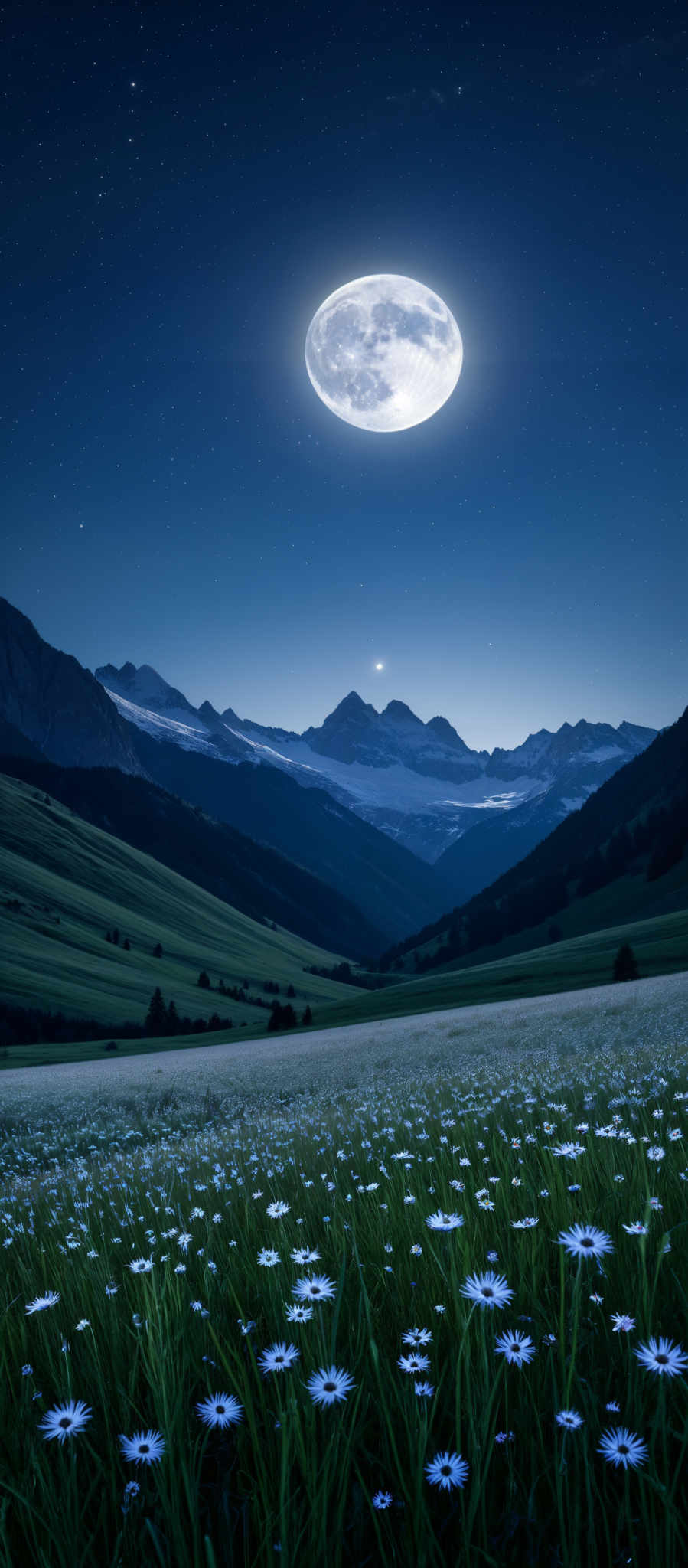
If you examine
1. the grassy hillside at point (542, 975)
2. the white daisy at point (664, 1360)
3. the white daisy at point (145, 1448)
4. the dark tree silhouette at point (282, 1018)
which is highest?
the white daisy at point (664, 1360)

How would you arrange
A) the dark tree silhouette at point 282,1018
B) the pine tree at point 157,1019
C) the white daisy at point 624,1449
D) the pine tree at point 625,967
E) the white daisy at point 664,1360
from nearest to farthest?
1. the white daisy at point 624,1449
2. the white daisy at point 664,1360
3. the pine tree at point 625,967
4. the dark tree silhouette at point 282,1018
5. the pine tree at point 157,1019

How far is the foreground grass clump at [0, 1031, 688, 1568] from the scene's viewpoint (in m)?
1.40

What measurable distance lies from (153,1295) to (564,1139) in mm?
3611

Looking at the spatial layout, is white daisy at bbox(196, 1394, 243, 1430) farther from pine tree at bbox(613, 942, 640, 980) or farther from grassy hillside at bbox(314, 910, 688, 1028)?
grassy hillside at bbox(314, 910, 688, 1028)

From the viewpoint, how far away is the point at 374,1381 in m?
1.91

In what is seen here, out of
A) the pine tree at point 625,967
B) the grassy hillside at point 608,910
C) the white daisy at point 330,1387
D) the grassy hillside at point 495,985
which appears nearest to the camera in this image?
the white daisy at point 330,1387

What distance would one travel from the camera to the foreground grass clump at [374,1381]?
1.40 metres

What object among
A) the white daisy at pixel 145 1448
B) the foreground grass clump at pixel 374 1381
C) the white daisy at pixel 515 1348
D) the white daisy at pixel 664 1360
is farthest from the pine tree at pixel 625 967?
the white daisy at pixel 145 1448

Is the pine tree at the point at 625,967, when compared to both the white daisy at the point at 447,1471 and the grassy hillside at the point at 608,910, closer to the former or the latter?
the white daisy at the point at 447,1471

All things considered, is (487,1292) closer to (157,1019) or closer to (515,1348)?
(515,1348)

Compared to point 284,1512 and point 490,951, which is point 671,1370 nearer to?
point 284,1512

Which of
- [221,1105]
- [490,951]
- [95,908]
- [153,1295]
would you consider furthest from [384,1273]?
[95,908]

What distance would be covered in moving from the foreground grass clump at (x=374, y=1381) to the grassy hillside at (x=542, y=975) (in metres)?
73.8

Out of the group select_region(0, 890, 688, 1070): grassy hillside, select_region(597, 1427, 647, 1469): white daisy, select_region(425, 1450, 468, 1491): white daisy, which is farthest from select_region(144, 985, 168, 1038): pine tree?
select_region(597, 1427, 647, 1469): white daisy
